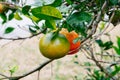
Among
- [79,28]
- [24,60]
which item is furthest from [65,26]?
[24,60]

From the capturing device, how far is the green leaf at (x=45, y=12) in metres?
0.70

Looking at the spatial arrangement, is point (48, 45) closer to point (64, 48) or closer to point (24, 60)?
point (64, 48)

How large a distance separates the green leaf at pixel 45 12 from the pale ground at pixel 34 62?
3.37 m

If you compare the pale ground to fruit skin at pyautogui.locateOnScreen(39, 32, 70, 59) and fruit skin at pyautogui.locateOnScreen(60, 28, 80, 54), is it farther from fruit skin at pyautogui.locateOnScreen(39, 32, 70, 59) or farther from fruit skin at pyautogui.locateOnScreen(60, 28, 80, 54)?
fruit skin at pyautogui.locateOnScreen(39, 32, 70, 59)

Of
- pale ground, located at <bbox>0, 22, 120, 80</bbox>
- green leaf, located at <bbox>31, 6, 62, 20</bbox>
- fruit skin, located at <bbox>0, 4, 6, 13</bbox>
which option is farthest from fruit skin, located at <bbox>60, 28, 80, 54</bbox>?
pale ground, located at <bbox>0, 22, 120, 80</bbox>

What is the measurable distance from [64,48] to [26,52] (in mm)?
4426

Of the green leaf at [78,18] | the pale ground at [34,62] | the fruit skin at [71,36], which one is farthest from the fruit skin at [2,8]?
the pale ground at [34,62]

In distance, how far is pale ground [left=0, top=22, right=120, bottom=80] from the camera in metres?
4.43

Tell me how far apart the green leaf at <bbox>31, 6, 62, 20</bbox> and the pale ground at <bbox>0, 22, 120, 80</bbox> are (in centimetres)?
337

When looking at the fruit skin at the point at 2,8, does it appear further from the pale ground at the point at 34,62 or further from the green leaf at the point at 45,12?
the pale ground at the point at 34,62

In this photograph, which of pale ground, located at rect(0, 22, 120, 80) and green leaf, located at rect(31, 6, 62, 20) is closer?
green leaf, located at rect(31, 6, 62, 20)

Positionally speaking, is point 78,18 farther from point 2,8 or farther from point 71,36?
point 2,8

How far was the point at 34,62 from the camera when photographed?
191 inches

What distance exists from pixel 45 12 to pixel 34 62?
417cm
